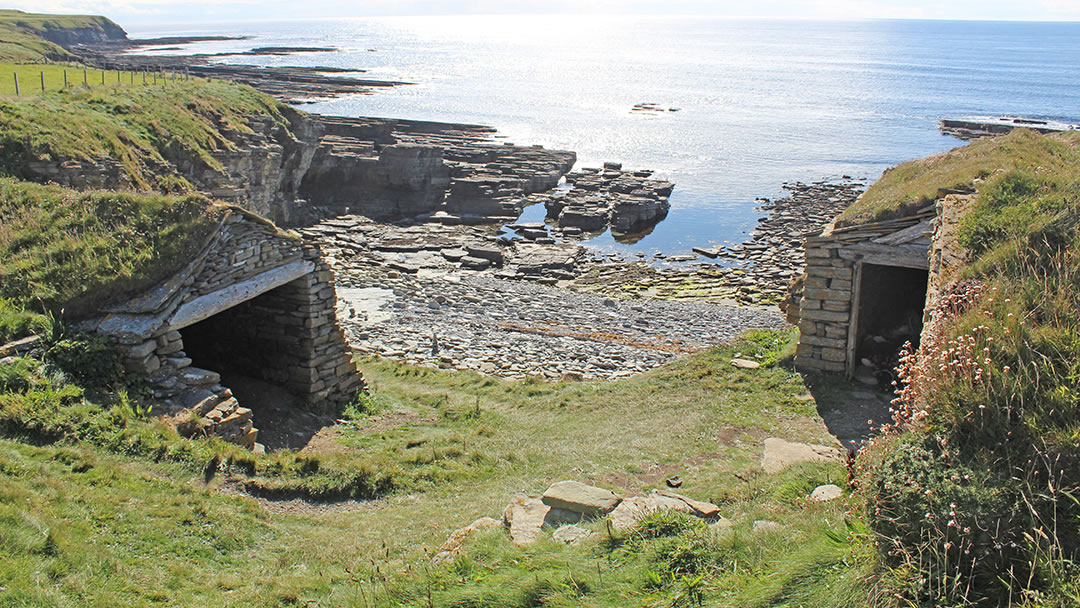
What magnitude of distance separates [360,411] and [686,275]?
2394 centimetres

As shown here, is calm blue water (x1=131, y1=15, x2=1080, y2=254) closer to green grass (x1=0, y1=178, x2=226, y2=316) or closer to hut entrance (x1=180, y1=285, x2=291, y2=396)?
hut entrance (x1=180, y1=285, x2=291, y2=396)

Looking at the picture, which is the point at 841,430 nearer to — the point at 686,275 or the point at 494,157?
the point at 686,275

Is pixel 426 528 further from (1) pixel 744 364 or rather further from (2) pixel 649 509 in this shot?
(1) pixel 744 364

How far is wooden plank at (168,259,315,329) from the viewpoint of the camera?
38.2ft

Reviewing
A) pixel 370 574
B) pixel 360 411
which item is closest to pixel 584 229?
pixel 360 411

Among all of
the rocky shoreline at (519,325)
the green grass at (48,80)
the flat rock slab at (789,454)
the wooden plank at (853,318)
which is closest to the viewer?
the flat rock slab at (789,454)

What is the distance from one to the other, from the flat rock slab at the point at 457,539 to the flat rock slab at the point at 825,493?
10.4 feet

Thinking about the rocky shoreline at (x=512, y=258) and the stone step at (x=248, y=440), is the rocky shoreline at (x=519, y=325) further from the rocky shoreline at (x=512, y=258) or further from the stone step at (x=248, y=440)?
the stone step at (x=248, y=440)

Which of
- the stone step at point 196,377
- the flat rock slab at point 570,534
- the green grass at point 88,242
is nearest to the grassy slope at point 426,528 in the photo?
the flat rock slab at point 570,534

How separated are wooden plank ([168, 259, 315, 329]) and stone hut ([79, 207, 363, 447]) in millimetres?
17

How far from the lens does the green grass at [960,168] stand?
13.8 meters

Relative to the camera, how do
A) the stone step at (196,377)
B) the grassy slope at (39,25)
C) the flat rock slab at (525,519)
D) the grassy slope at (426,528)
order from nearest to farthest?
A: the grassy slope at (426,528), the flat rock slab at (525,519), the stone step at (196,377), the grassy slope at (39,25)

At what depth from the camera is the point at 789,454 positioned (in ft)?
34.4

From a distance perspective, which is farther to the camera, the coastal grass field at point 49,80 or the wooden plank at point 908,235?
the coastal grass field at point 49,80
